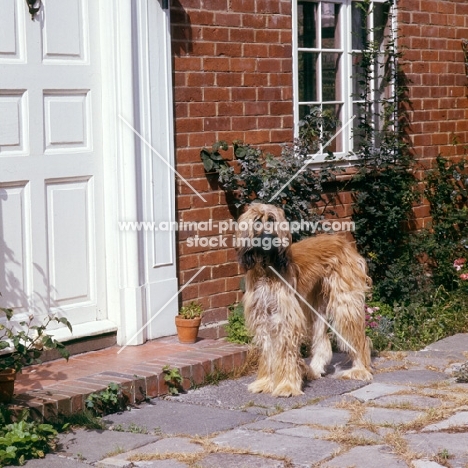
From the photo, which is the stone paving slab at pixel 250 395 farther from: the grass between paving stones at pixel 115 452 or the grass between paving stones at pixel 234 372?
the grass between paving stones at pixel 115 452

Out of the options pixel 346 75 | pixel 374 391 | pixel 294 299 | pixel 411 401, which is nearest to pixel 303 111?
pixel 346 75

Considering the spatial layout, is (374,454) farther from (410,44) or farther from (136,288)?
(410,44)

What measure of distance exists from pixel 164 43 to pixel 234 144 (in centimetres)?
104

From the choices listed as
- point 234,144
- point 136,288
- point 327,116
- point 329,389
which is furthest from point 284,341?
point 327,116

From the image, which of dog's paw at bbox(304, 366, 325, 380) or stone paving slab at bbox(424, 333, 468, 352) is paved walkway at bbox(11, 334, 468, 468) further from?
stone paving slab at bbox(424, 333, 468, 352)

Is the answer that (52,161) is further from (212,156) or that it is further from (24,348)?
(24,348)

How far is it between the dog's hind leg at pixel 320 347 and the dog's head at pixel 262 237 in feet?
3.13

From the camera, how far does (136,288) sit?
700 centimetres

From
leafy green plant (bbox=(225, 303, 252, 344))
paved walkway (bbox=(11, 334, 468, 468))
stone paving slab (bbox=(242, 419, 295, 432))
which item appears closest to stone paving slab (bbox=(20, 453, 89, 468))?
paved walkway (bbox=(11, 334, 468, 468))

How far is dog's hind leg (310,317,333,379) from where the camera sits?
694 cm

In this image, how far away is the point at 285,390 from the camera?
628cm

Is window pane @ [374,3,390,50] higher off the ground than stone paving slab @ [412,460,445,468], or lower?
higher

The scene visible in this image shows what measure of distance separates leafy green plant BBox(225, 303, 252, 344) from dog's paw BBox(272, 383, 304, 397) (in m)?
1.01

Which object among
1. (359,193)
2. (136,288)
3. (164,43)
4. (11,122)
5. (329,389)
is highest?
(164,43)
